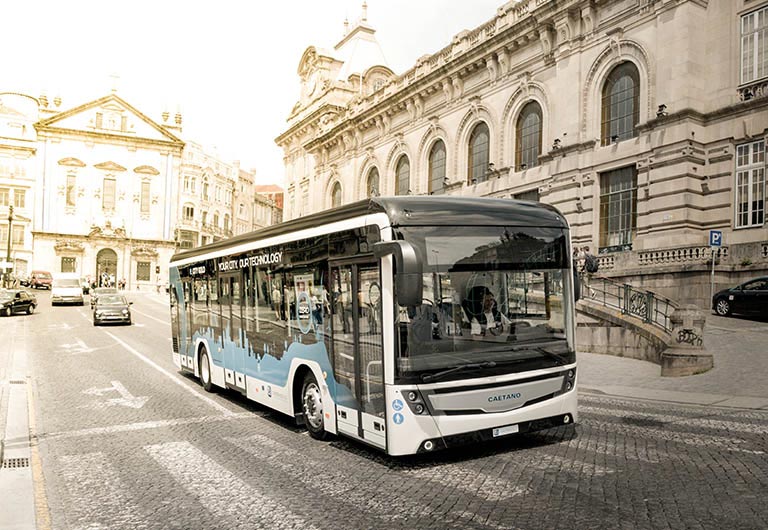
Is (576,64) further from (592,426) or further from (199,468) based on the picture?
(199,468)

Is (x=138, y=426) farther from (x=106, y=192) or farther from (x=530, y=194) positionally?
(x=106, y=192)

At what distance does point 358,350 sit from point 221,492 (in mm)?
2023

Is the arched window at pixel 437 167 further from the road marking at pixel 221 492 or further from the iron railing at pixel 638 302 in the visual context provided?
the road marking at pixel 221 492

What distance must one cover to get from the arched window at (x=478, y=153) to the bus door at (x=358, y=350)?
100 feet

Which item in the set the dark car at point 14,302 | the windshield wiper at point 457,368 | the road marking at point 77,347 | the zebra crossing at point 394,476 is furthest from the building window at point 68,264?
the windshield wiper at point 457,368

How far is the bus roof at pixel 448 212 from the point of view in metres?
6.59

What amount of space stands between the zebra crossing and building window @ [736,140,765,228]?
17.9 meters

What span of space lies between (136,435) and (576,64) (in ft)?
91.8

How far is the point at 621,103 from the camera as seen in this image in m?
28.6

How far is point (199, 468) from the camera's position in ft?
22.5

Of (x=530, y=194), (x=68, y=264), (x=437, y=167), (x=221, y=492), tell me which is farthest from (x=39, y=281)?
(x=221, y=492)

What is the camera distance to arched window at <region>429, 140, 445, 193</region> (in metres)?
40.9

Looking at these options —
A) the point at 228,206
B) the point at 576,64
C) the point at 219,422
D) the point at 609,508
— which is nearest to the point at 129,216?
the point at 228,206

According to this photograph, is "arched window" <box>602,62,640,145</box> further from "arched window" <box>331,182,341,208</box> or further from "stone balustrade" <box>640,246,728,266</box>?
"arched window" <box>331,182,341,208</box>
